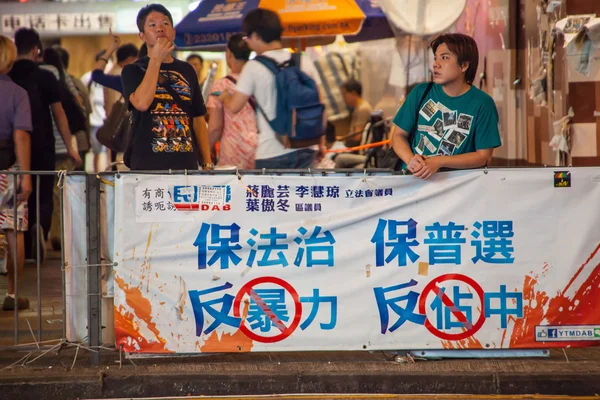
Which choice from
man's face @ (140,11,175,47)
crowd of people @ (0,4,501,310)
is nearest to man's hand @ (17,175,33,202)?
crowd of people @ (0,4,501,310)

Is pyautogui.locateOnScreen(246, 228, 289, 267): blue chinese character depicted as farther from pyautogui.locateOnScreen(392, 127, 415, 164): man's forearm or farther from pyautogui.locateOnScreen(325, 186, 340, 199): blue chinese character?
pyautogui.locateOnScreen(392, 127, 415, 164): man's forearm

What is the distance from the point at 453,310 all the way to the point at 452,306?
0.03 meters

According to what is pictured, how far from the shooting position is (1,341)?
7172mm

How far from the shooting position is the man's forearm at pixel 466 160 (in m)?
6.34

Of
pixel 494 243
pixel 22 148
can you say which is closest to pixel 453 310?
pixel 494 243

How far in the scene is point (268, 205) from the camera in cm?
628

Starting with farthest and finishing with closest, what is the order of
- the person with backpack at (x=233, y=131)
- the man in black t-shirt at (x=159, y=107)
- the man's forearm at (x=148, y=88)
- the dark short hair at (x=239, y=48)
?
the dark short hair at (x=239, y=48) < the person with backpack at (x=233, y=131) < the man in black t-shirt at (x=159, y=107) < the man's forearm at (x=148, y=88)

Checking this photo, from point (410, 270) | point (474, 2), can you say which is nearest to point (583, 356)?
point (410, 270)

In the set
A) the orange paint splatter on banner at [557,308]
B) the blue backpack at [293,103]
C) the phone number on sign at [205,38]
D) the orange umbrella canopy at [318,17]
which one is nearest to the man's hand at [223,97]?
the blue backpack at [293,103]

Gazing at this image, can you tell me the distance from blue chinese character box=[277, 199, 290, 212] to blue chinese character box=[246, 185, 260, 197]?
0.15 meters

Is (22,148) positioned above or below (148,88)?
below

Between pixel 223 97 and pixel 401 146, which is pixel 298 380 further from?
pixel 223 97

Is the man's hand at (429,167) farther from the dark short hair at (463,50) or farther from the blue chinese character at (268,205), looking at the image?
the blue chinese character at (268,205)

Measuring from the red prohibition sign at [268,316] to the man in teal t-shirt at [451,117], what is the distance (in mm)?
1102
